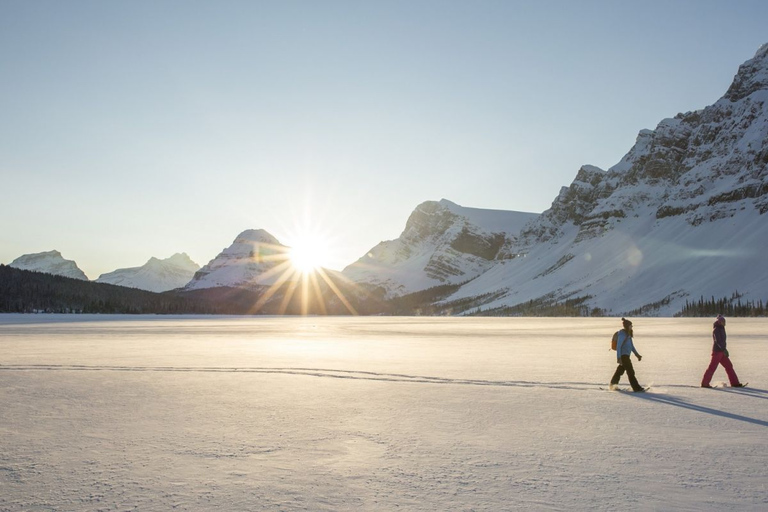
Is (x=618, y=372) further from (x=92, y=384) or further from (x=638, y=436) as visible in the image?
(x=92, y=384)

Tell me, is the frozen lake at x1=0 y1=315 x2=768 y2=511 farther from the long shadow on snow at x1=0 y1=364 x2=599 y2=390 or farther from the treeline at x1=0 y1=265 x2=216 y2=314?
the treeline at x1=0 y1=265 x2=216 y2=314

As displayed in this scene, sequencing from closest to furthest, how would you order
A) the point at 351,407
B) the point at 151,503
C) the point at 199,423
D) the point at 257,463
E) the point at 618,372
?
the point at 151,503, the point at 257,463, the point at 199,423, the point at 351,407, the point at 618,372

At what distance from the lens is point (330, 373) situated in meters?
20.2

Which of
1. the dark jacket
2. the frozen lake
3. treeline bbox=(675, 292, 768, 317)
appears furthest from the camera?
treeline bbox=(675, 292, 768, 317)

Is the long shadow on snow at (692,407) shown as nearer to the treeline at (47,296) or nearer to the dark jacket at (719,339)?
the dark jacket at (719,339)

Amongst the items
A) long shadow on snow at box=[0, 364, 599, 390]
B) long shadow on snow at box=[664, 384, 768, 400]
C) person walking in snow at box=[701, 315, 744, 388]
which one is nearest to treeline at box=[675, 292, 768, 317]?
person walking in snow at box=[701, 315, 744, 388]

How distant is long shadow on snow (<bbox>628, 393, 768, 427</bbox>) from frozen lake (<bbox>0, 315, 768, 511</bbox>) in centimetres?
5

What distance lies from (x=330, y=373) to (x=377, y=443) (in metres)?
10.6

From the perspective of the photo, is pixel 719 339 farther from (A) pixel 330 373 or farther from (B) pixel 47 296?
(B) pixel 47 296

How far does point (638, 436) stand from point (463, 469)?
14.0 ft

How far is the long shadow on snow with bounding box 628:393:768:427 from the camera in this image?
11.9m

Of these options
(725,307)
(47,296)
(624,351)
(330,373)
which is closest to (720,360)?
(624,351)

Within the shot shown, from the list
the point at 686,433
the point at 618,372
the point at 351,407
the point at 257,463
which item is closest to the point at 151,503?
the point at 257,463

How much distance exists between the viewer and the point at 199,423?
37.7 feet
